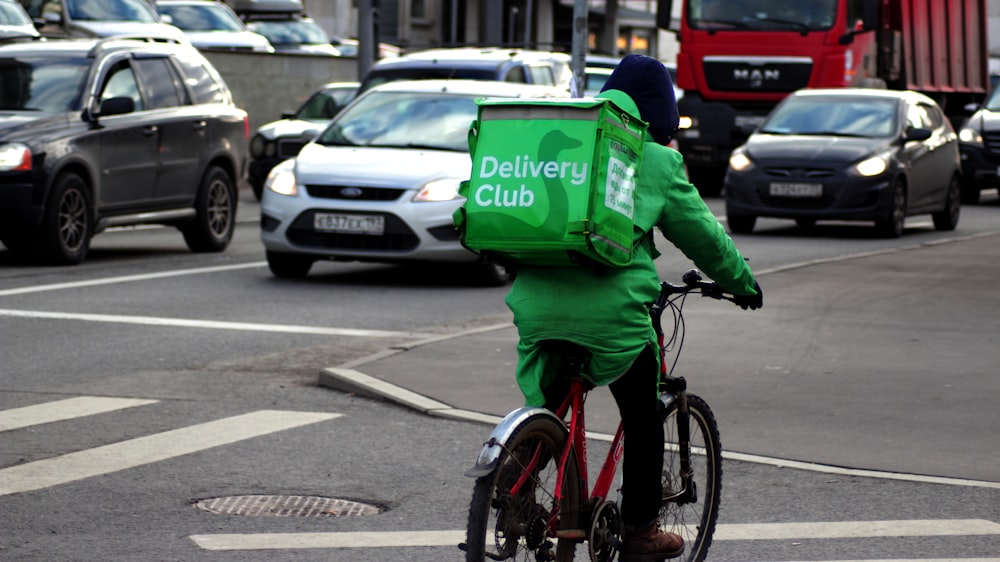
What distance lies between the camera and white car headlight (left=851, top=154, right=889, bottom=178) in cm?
1998

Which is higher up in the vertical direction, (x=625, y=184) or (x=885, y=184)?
(x=625, y=184)

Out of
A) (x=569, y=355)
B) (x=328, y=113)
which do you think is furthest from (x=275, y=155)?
(x=569, y=355)

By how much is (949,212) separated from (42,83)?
1079 centimetres

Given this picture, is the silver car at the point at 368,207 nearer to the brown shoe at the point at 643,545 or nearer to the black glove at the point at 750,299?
the black glove at the point at 750,299

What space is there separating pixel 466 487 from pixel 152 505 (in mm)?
1196

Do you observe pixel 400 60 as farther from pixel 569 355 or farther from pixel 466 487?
pixel 569 355

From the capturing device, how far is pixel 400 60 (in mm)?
20703

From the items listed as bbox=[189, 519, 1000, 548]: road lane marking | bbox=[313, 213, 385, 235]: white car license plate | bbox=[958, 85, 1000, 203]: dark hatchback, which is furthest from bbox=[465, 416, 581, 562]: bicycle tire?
bbox=[958, 85, 1000, 203]: dark hatchback

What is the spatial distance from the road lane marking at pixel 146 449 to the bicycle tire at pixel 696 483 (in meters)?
2.52

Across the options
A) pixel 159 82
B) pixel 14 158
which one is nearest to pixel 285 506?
pixel 14 158

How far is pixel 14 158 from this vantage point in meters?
14.9

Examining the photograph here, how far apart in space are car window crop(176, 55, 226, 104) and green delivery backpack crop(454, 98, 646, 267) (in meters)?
13.1

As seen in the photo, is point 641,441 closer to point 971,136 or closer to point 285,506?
point 285,506

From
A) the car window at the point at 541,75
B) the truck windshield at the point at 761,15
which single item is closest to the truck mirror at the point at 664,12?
the truck windshield at the point at 761,15
